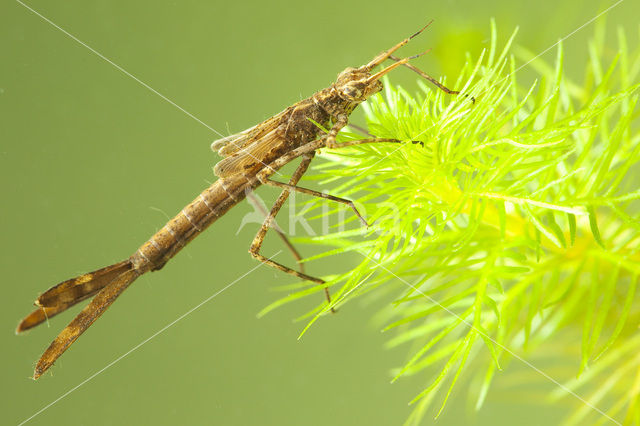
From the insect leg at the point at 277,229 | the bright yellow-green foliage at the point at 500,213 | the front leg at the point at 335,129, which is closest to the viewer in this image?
the bright yellow-green foliage at the point at 500,213

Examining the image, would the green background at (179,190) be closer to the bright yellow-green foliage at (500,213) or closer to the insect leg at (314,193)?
the insect leg at (314,193)

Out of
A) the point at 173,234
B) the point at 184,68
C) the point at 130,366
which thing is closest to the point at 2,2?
the point at 184,68

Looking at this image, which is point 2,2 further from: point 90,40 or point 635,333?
point 635,333

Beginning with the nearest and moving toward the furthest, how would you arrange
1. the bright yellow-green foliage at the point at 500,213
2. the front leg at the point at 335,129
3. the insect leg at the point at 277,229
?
the bright yellow-green foliage at the point at 500,213, the front leg at the point at 335,129, the insect leg at the point at 277,229

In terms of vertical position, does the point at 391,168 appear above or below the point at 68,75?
below

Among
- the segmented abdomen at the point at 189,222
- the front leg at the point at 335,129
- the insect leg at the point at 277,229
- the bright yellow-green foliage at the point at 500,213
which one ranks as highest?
the segmented abdomen at the point at 189,222

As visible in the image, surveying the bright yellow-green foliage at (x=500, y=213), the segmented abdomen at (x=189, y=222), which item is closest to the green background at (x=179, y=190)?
the segmented abdomen at (x=189, y=222)
